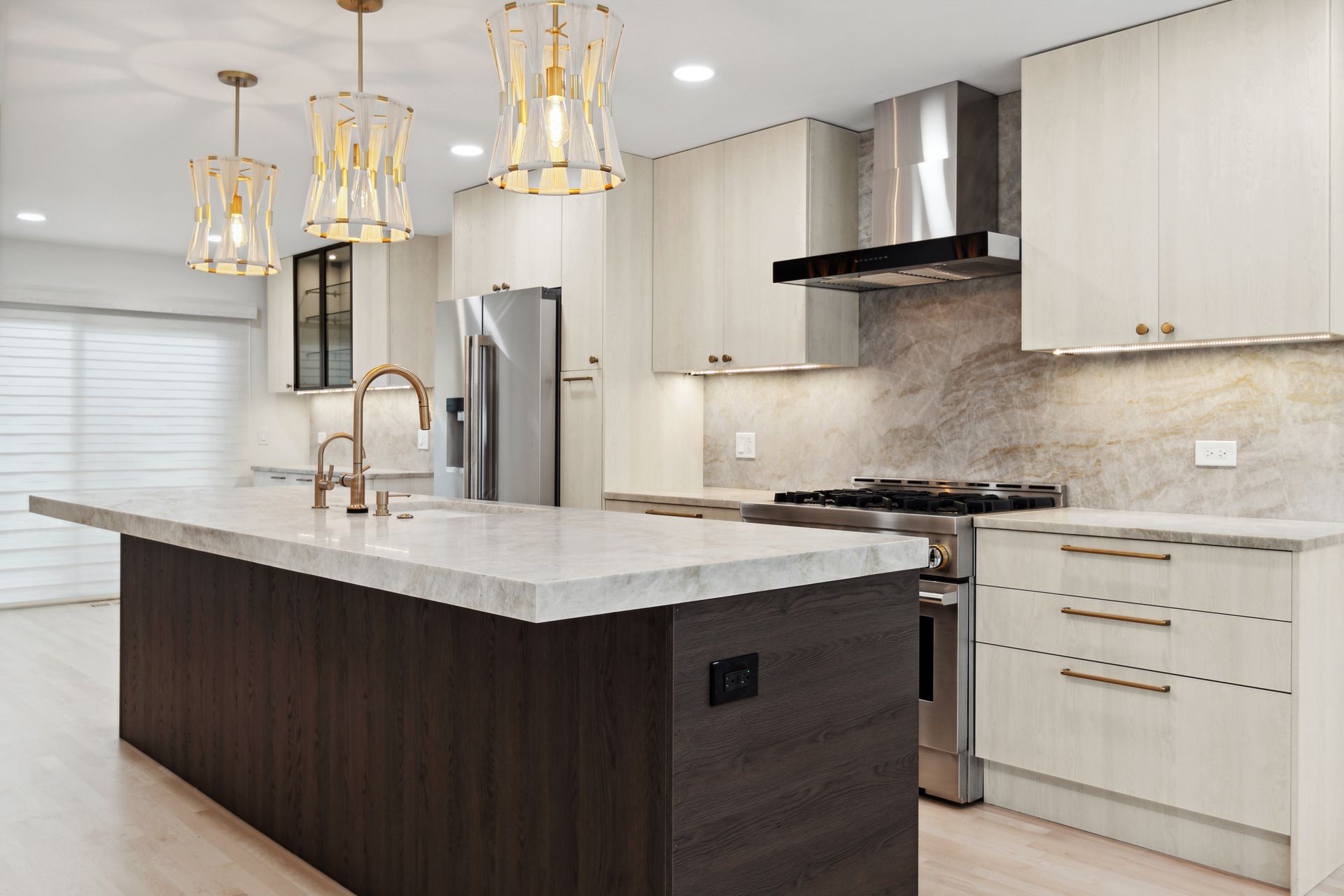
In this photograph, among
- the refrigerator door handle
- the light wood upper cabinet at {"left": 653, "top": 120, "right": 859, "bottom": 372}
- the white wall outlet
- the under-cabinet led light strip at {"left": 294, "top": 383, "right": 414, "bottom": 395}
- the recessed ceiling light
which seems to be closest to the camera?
the white wall outlet

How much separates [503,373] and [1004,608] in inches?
103

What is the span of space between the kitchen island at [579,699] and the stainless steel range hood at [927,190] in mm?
1465

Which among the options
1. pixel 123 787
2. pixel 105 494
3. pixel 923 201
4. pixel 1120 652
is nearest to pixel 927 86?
pixel 923 201

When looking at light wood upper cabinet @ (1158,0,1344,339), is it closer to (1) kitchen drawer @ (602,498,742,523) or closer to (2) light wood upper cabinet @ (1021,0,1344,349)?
(2) light wood upper cabinet @ (1021,0,1344,349)

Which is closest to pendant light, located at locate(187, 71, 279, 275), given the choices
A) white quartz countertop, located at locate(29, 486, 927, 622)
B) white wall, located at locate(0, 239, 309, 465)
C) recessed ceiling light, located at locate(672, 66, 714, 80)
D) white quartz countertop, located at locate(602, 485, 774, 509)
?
white quartz countertop, located at locate(29, 486, 927, 622)

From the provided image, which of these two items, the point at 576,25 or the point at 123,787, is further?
the point at 123,787

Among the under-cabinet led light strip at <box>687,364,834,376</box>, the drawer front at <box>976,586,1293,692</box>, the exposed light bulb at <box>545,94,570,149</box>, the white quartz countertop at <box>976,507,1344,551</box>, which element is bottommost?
the drawer front at <box>976,586,1293,692</box>

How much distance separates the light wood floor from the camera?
255 cm

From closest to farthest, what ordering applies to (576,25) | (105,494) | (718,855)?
1. (718,855)
2. (576,25)
3. (105,494)

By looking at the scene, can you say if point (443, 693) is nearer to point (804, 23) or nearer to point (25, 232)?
point (804, 23)

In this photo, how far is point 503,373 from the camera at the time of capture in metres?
4.80

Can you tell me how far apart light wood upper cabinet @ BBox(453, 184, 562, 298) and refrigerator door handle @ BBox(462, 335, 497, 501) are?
0.37 meters

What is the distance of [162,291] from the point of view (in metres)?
7.16

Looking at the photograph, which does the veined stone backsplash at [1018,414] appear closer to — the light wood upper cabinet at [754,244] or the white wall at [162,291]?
the light wood upper cabinet at [754,244]
